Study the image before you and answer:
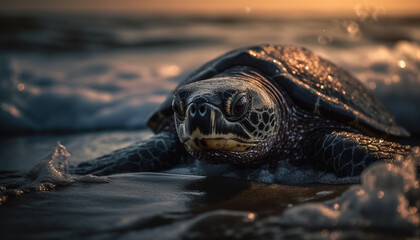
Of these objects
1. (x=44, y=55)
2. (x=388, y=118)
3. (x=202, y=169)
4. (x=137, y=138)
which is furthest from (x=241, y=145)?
(x=44, y=55)

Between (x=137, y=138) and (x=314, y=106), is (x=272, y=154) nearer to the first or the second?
(x=314, y=106)

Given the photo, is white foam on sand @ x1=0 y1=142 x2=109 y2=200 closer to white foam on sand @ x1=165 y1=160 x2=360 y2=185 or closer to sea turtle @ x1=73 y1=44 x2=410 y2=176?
sea turtle @ x1=73 y1=44 x2=410 y2=176

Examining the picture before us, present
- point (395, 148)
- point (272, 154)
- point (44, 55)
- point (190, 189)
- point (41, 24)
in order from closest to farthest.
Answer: point (190, 189), point (395, 148), point (272, 154), point (44, 55), point (41, 24)

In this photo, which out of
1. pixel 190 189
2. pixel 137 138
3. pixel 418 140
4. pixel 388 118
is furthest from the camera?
pixel 137 138

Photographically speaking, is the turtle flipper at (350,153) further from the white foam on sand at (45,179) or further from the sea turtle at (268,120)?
the white foam on sand at (45,179)

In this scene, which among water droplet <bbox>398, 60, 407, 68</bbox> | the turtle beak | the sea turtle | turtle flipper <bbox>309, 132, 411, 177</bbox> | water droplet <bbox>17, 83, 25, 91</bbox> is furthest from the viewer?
water droplet <bbox>398, 60, 407, 68</bbox>

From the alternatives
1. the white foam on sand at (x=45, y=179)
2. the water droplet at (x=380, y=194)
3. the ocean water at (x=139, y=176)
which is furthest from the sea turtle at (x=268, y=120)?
the water droplet at (x=380, y=194)

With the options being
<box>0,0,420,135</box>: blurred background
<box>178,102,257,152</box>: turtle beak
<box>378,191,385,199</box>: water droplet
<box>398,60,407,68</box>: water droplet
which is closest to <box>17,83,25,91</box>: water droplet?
<box>0,0,420,135</box>: blurred background

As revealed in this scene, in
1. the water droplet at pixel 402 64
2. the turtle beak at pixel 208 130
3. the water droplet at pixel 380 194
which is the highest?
the water droplet at pixel 402 64
